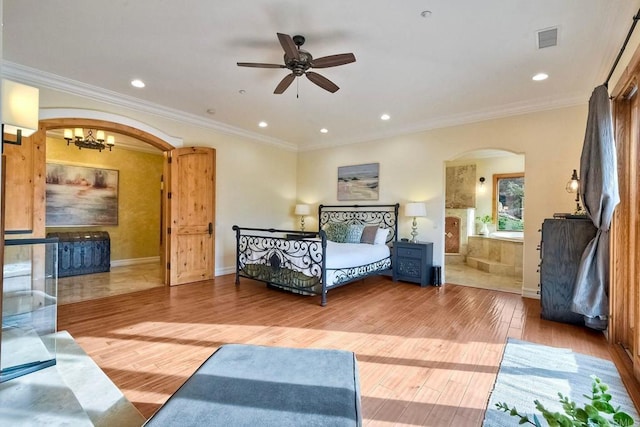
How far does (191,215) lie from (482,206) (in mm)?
7109

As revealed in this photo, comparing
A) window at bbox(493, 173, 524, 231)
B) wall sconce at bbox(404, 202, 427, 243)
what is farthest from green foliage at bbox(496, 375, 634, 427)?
window at bbox(493, 173, 524, 231)

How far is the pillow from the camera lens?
561 centimetres

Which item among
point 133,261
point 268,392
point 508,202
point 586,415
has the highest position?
point 508,202

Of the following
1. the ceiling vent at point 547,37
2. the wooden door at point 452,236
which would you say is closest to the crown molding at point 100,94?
the ceiling vent at point 547,37

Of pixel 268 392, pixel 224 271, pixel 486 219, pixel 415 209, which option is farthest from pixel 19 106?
pixel 486 219

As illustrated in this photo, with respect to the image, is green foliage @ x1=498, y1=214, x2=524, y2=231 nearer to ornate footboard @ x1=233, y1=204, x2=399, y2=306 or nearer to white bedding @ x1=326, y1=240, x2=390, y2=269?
ornate footboard @ x1=233, y1=204, x2=399, y2=306

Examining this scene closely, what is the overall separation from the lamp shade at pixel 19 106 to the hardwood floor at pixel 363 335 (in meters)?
1.94

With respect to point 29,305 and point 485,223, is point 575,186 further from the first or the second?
point 29,305

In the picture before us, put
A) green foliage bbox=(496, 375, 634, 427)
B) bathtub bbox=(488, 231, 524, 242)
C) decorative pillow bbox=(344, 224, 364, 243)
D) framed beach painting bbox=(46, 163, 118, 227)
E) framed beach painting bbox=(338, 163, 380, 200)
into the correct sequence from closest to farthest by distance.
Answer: green foliage bbox=(496, 375, 634, 427) → decorative pillow bbox=(344, 224, 364, 243) → framed beach painting bbox=(46, 163, 118, 227) → framed beach painting bbox=(338, 163, 380, 200) → bathtub bbox=(488, 231, 524, 242)

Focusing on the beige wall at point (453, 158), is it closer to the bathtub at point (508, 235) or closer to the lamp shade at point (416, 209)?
the lamp shade at point (416, 209)

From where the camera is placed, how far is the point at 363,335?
3.09 meters

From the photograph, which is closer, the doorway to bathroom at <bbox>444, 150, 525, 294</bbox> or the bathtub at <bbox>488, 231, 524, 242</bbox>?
the bathtub at <bbox>488, 231, 524, 242</bbox>

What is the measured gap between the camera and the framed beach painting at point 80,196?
602cm

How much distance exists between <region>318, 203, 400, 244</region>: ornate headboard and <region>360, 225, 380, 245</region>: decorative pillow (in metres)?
0.43
